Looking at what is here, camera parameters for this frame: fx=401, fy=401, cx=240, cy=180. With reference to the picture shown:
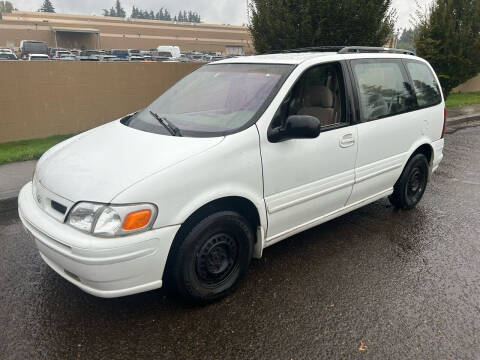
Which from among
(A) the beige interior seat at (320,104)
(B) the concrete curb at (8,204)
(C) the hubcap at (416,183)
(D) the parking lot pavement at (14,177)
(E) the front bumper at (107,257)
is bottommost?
(B) the concrete curb at (8,204)

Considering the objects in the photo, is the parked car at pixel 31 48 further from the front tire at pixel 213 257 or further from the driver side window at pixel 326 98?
the front tire at pixel 213 257

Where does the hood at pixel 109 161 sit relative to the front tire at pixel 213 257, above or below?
above

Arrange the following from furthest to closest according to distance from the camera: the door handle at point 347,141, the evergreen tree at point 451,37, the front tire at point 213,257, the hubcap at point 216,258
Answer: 1. the evergreen tree at point 451,37
2. the door handle at point 347,141
3. the hubcap at point 216,258
4. the front tire at point 213,257

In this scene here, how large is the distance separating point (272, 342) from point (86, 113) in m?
7.32

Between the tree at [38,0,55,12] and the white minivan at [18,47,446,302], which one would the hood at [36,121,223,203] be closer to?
the white minivan at [18,47,446,302]

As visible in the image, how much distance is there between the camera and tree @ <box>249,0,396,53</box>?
766 cm

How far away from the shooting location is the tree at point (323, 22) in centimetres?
766

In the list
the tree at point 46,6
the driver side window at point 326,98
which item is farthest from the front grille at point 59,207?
the tree at point 46,6

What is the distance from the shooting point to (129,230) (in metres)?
2.42

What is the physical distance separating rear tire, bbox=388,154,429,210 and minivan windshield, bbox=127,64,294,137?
2075 mm

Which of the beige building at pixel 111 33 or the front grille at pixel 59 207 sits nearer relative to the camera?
the front grille at pixel 59 207

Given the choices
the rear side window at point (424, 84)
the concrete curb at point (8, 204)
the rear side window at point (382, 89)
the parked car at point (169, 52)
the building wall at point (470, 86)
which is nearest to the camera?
the rear side window at point (382, 89)

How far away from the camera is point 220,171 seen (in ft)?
9.02

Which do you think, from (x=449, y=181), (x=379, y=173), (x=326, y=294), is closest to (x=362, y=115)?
(x=379, y=173)
